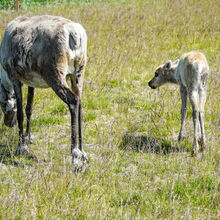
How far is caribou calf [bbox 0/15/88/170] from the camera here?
17.5ft

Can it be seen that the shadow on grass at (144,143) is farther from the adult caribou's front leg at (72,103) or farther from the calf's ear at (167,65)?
the calf's ear at (167,65)

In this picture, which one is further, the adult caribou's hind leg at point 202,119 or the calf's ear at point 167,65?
the calf's ear at point 167,65

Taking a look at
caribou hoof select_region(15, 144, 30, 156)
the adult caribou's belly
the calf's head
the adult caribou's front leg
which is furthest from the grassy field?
the adult caribou's belly

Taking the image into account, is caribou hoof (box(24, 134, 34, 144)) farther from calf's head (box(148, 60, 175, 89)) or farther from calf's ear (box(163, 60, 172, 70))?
calf's ear (box(163, 60, 172, 70))

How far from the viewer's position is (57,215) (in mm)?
3975

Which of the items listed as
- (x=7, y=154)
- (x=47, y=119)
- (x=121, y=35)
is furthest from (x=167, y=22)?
(x=7, y=154)

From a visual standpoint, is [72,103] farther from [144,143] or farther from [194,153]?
[194,153]

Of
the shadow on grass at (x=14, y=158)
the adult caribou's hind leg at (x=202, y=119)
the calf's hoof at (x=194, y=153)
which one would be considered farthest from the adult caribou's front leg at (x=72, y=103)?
the adult caribou's hind leg at (x=202, y=119)

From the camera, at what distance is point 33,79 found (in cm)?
577

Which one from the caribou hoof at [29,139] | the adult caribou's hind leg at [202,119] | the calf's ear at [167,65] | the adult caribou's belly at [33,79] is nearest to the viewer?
the adult caribou's belly at [33,79]

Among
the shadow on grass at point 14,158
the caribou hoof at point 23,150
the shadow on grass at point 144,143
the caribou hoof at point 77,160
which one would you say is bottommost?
the shadow on grass at point 14,158

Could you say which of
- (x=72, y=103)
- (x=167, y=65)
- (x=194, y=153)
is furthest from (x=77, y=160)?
(x=167, y=65)

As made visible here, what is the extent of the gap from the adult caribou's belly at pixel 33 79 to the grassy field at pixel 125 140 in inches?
33.4

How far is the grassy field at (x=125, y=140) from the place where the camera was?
4.21m
